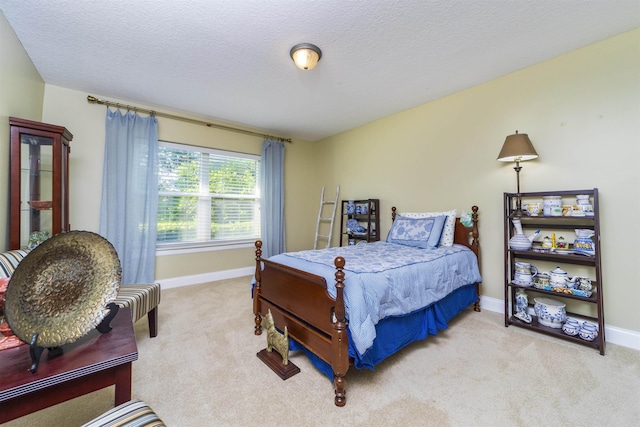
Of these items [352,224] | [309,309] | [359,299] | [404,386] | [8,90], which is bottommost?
[404,386]

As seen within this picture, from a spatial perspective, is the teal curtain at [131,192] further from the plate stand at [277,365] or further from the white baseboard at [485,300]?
the plate stand at [277,365]

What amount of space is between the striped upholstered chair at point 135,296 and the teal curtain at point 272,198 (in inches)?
83.9

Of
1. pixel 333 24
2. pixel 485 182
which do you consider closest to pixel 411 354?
pixel 485 182

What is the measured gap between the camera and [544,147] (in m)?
2.41

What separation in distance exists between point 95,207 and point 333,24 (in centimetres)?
326

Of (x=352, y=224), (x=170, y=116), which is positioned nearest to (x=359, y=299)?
(x=352, y=224)

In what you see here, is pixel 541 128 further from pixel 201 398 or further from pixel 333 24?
pixel 201 398

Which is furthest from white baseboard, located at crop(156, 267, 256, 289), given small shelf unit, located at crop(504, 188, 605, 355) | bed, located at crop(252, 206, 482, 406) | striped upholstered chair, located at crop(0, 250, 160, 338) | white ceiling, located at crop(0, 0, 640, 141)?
small shelf unit, located at crop(504, 188, 605, 355)

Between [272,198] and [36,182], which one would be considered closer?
[36,182]

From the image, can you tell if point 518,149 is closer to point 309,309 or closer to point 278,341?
point 309,309

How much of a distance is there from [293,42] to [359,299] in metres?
2.00

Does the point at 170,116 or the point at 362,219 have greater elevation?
the point at 170,116

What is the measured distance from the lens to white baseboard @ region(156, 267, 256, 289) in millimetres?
3553

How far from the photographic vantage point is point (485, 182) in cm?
278
